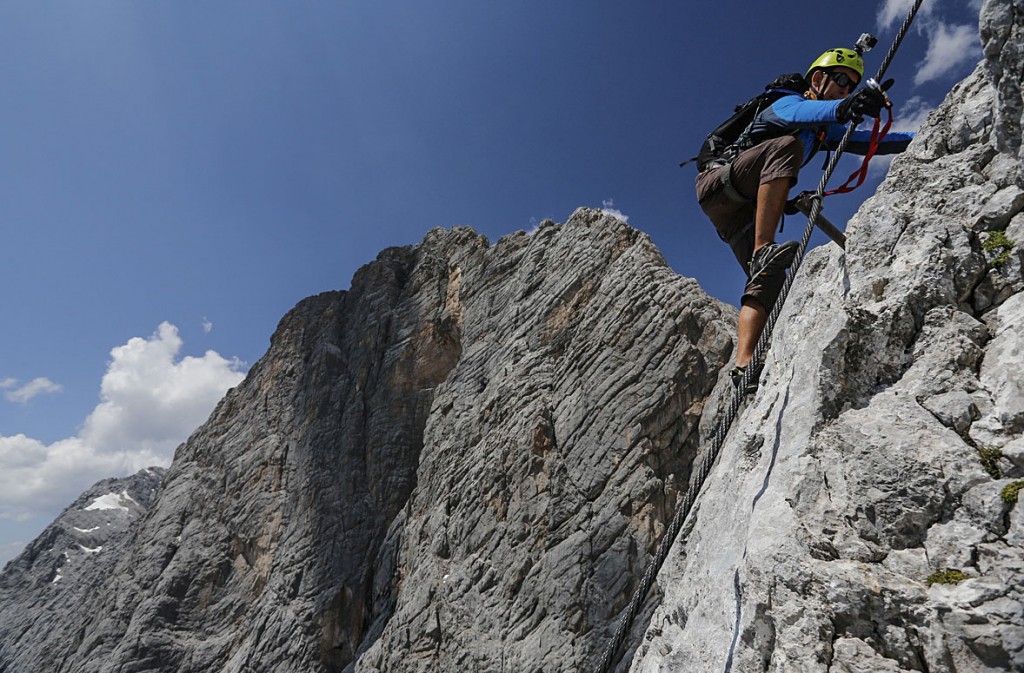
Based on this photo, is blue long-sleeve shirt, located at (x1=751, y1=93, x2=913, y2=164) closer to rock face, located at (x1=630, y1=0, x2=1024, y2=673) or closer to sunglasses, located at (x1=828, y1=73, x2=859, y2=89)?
sunglasses, located at (x1=828, y1=73, x2=859, y2=89)

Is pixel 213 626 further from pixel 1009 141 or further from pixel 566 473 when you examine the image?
pixel 1009 141

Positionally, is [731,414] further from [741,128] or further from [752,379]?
[741,128]

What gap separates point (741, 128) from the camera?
6129 mm

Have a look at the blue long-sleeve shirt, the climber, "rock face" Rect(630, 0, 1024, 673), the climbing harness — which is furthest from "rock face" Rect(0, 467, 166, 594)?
the blue long-sleeve shirt

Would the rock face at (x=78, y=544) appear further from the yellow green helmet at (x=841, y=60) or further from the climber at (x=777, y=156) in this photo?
the yellow green helmet at (x=841, y=60)

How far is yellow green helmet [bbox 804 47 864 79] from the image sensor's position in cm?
520

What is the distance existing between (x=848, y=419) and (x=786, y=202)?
2.68 meters

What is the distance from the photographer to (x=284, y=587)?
1179 inches

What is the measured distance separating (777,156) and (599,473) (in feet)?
53.2

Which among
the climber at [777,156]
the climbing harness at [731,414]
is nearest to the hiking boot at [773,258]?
the climber at [777,156]

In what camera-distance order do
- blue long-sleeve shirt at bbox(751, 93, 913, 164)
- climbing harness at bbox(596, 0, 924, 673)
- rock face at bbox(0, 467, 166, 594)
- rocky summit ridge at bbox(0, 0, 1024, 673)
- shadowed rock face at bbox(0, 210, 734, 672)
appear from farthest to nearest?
rock face at bbox(0, 467, 166, 594)
shadowed rock face at bbox(0, 210, 734, 672)
blue long-sleeve shirt at bbox(751, 93, 913, 164)
climbing harness at bbox(596, 0, 924, 673)
rocky summit ridge at bbox(0, 0, 1024, 673)

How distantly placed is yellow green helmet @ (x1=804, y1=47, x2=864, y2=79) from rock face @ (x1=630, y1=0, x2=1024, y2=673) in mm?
1273

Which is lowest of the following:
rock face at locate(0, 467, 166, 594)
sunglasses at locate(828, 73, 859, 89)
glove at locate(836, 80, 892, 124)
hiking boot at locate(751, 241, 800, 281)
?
rock face at locate(0, 467, 166, 594)

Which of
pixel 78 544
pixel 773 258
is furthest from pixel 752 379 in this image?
pixel 78 544
